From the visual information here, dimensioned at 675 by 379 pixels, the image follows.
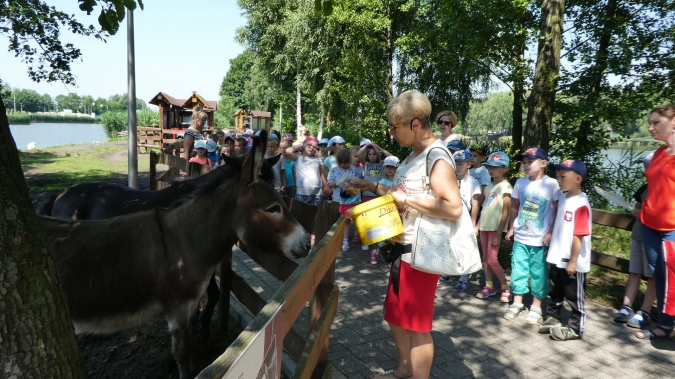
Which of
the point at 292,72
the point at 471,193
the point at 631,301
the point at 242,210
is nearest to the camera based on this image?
the point at 242,210

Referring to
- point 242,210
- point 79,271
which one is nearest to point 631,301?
point 242,210

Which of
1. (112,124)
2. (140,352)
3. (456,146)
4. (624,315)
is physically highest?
(112,124)

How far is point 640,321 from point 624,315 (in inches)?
7.1

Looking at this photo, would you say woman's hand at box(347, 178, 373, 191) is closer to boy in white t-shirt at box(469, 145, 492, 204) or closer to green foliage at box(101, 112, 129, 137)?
boy in white t-shirt at box(469, 145, 492, 204)

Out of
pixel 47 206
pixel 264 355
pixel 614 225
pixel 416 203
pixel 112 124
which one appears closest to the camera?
pixel 264 355

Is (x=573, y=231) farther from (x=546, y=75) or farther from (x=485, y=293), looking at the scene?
(x=546, y=75)

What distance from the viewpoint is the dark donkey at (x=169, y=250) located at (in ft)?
9.57

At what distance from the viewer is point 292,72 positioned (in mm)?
30703

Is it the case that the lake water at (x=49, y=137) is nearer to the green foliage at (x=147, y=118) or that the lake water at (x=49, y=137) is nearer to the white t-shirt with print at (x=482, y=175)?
the green foliage at (x=147, y=118)

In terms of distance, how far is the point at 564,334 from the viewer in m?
4.25

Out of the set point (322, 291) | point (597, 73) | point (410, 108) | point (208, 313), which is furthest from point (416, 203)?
point (597, 73)

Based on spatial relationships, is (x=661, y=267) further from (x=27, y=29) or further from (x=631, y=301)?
(x=27, y=29)

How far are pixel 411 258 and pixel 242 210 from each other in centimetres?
128

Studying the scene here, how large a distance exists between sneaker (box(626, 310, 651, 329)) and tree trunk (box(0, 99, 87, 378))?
17.2 ft
